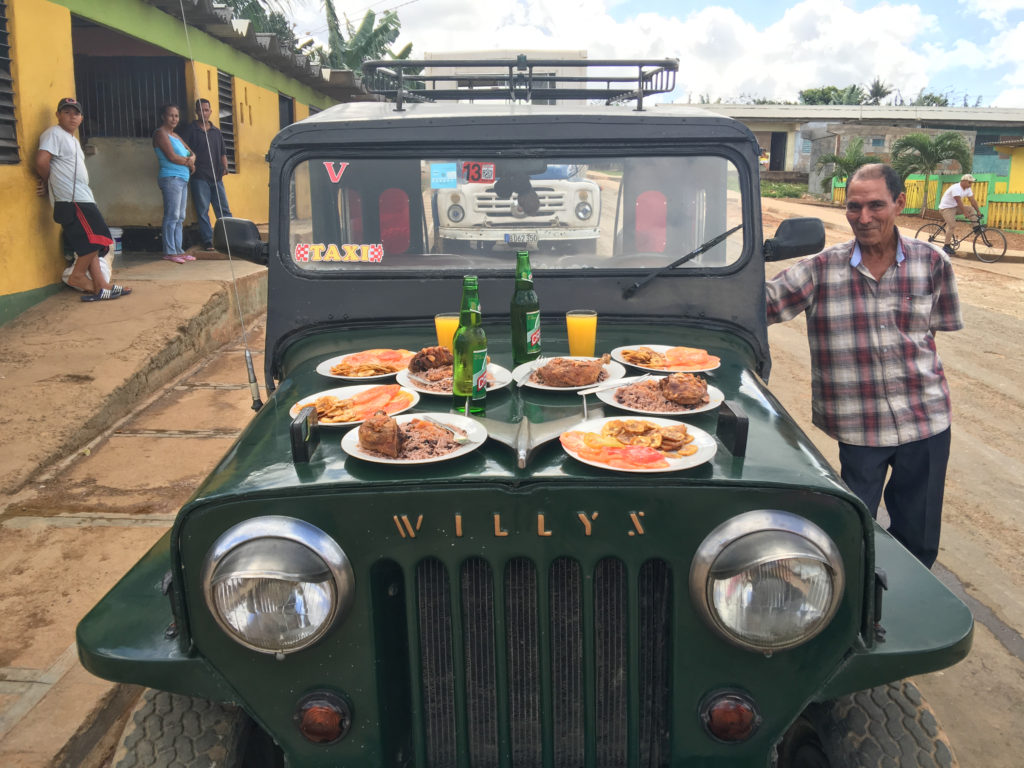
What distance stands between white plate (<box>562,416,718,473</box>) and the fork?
21 cm

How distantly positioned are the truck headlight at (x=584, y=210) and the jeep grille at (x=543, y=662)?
1431mm

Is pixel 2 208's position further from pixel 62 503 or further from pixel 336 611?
pixel 336 611

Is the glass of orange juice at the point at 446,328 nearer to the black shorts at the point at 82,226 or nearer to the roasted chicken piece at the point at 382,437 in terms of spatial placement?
the roasted chicken piece at the point at 382,437

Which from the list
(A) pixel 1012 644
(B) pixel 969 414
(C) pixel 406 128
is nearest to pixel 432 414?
(C) pixel 406 128

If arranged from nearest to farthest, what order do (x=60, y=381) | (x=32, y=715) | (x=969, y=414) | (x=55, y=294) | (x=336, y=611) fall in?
(x=336, y=611) → (x=32, y=715) → (x=60, y=381) → (x=969, y=414) → (x=55, y=294)

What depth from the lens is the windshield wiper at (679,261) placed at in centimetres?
278

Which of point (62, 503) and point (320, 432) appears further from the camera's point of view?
point (62, 503)

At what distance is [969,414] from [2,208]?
7.32m

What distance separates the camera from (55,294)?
24.1 ft

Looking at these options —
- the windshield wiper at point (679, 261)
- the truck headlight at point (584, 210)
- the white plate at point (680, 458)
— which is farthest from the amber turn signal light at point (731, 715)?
the truck headlight at point (584, 210)

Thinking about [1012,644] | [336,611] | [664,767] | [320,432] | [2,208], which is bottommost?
[1012,644]

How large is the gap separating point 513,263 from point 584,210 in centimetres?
28

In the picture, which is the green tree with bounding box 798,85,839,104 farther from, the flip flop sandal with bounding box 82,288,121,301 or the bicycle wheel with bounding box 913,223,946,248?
the flip flop sandal with bounding box 82,288,121,301

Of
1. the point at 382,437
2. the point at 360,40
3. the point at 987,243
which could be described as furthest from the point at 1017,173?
the point at 382,437
